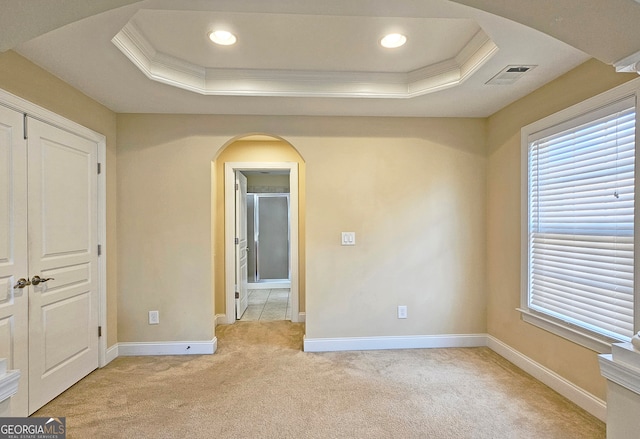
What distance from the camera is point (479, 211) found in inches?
125

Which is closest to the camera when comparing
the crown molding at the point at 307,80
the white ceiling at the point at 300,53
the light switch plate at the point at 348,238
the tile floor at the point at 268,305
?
the white ceiling at the point at 300,53

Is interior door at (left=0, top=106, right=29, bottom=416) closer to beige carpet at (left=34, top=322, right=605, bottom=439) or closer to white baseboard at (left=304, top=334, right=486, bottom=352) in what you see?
beige carpet at (left=34, top=322, right=605, bottom=439)

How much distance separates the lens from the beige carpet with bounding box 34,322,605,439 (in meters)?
1.91

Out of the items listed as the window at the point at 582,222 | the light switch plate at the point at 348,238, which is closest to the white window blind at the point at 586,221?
the window at the point at 582,222

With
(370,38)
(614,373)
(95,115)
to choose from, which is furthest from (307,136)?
(614,373)

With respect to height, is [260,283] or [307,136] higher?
[307,136]

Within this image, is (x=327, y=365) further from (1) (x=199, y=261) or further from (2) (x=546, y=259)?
(2) (x=546, y=259)

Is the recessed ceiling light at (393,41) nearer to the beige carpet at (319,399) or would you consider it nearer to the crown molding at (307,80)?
the crown molding at (307,80)

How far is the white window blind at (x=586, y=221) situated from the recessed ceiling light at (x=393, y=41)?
131 centimetres

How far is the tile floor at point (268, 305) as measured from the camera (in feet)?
14.1

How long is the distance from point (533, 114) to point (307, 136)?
192 centimetres

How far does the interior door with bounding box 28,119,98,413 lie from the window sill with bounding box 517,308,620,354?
3624mm

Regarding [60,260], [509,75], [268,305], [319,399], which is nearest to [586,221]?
[509,75]

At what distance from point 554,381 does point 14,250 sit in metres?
3.77
